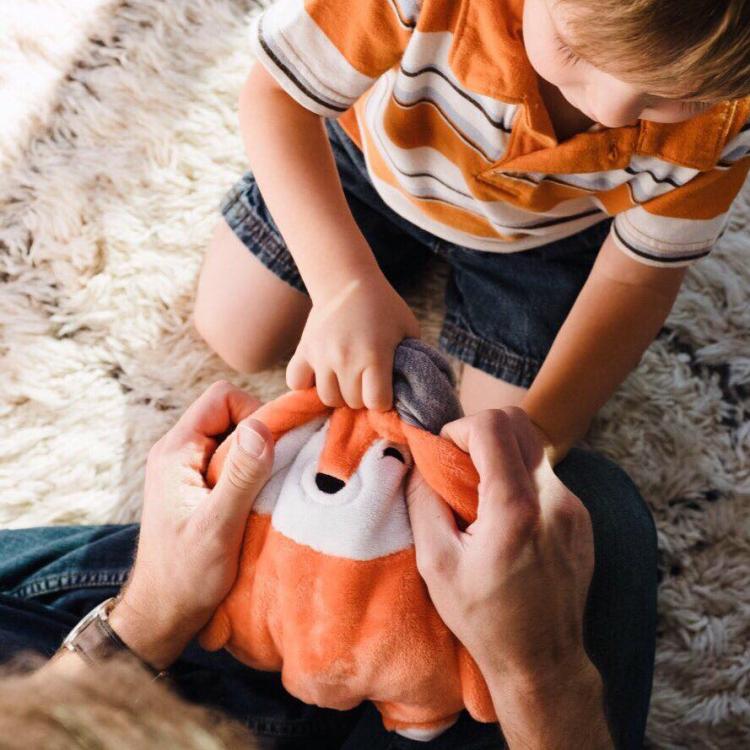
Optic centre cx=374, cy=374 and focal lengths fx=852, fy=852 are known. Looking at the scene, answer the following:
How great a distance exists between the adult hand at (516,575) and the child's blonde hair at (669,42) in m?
0.24

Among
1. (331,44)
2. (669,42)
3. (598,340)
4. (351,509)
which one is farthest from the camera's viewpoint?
(598,340)

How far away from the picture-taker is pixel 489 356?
2.99 ft

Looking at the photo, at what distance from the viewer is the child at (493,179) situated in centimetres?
52

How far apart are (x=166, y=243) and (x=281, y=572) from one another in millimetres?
557

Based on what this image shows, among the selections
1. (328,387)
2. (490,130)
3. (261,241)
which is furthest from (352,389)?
(261,241)

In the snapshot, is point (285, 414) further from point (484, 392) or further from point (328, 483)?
point (484, 392)

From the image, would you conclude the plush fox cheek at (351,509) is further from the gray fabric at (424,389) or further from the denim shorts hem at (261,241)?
the denim shorts hem at (261,241)

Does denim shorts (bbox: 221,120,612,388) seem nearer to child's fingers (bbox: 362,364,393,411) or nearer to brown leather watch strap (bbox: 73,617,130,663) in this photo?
child's fingers (bbox: 362,364,393,411)

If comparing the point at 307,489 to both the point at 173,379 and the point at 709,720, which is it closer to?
the point at 173,379

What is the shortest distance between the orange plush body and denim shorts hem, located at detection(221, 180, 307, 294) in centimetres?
33

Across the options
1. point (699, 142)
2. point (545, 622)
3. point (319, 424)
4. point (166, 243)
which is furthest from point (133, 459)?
point (699, 142)

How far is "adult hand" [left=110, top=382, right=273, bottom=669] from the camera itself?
1.90 ft

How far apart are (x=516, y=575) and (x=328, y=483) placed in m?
0.14

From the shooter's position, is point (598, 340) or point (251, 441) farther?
point (598, 340)
